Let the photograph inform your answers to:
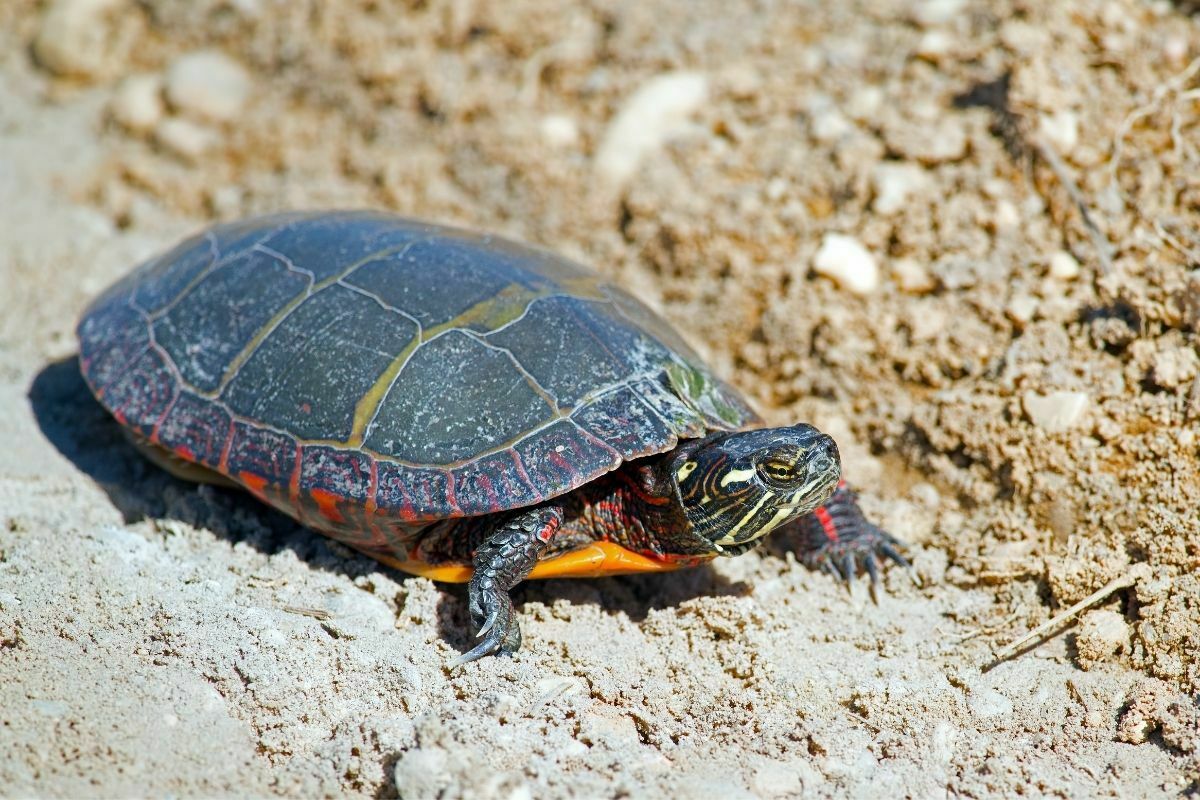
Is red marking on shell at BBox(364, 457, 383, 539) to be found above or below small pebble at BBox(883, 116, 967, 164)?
below

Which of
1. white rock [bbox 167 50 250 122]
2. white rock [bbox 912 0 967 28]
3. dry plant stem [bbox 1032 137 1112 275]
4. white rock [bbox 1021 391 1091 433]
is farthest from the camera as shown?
white rock [bbox 167 50 250 122]

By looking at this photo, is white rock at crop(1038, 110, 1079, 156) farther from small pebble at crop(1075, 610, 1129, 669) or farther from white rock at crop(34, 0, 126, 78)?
white rock at crop(34, 0, 126, 78)

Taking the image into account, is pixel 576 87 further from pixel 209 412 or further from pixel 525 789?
pixel 525 789

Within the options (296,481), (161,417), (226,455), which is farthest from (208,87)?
(296,481)

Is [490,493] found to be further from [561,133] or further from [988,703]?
[561,133]

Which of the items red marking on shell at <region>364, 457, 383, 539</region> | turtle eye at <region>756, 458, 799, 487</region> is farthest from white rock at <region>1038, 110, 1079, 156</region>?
red marking on shell at <region>364, 457, 383, 539</region>

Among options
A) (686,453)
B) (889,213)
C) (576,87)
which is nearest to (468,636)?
(686,453)

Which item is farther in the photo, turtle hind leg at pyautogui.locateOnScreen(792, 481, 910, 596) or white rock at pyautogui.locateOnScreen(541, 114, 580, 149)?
white rock at pyautogui.locateOnScreen(541, 114, 580, 149)
